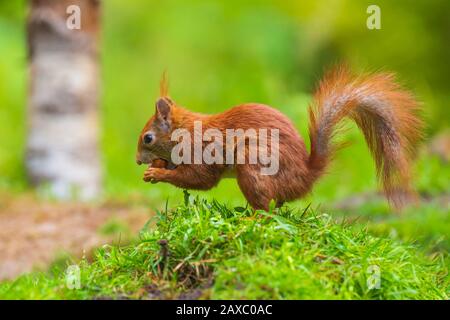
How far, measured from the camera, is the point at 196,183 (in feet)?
13.2

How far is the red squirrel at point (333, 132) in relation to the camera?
3.88 meters

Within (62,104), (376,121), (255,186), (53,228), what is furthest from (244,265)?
(62,104)

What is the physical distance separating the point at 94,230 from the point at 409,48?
746 cm

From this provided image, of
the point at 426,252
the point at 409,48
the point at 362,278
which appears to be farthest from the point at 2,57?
the point at 362,278

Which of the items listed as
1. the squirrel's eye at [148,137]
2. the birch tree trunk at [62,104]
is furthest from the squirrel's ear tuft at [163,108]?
the birch tree trunk at [62,104]

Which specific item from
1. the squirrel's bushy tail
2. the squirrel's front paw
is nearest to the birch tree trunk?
the squirrel's front paw

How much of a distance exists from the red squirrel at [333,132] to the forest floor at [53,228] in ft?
6.95

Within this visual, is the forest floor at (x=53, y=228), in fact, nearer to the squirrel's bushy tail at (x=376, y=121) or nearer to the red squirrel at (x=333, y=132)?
the red squirrel at (x=333, y=132)

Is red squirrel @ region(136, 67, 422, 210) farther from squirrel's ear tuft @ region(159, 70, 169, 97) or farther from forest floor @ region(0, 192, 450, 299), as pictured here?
squirrel's ear tuft @ region(159, 70, 169, 97)

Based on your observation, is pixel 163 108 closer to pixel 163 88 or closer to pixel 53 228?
pixel 163 88

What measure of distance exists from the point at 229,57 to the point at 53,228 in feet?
24.5

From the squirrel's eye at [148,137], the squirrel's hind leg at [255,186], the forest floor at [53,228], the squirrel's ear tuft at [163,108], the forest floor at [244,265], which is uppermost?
the squirrel's ear tuft at [163,108]
